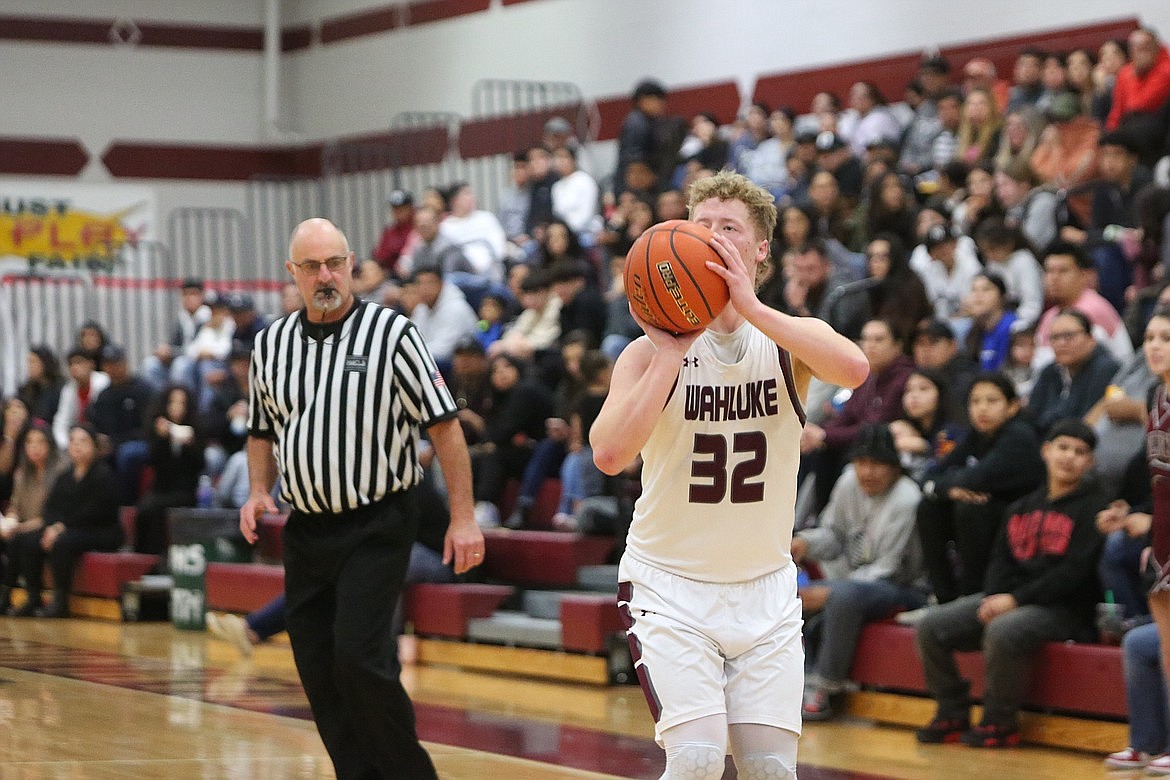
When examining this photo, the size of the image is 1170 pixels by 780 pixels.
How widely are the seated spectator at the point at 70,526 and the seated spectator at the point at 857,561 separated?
677 centimetres

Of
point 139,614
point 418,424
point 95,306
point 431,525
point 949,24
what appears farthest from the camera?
point 95,306

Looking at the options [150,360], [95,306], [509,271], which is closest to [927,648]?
[509,271]

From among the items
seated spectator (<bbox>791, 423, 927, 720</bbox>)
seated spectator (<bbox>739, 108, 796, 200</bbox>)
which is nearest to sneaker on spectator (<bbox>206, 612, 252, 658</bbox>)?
seated spectator (<bbox>791, 423, 927, 720</bbox>)

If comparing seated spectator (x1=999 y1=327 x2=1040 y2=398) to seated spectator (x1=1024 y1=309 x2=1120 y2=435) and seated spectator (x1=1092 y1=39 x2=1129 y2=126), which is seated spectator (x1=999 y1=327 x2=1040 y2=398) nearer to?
seated spectator (x1=1024 y1=309 x2=1120 y2=435)

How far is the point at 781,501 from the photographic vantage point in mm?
3811

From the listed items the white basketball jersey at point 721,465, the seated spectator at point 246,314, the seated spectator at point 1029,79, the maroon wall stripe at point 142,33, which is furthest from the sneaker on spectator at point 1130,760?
the maroon wall stripe at point 142,33

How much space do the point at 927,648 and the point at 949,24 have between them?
770 cm

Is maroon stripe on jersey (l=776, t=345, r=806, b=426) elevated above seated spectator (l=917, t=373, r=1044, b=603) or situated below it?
above

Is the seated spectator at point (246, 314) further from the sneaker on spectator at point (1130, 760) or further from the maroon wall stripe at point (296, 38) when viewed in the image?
the sneaker on spectator at point (1130, 760)

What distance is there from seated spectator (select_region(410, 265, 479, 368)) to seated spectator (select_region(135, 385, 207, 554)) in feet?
6.60

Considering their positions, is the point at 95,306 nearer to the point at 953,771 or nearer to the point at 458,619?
the point at 458,619

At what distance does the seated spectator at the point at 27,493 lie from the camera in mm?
13258

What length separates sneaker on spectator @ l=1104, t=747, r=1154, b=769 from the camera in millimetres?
6527

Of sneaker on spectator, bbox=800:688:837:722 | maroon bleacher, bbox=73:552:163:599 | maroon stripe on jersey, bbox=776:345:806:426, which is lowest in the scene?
maroon bleacher, bbox=73:552:163:599
